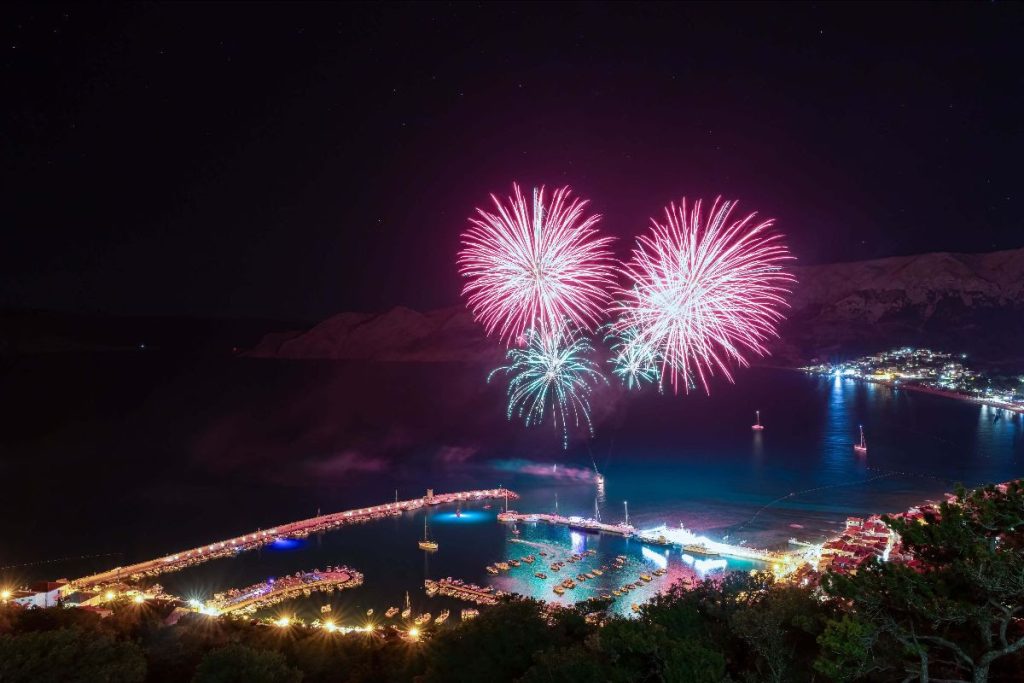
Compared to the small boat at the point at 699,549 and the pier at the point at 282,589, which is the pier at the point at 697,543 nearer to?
the small boat at the point at 699,549

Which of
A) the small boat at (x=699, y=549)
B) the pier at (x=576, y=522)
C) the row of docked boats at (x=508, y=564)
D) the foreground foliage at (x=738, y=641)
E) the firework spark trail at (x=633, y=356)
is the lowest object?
the row of docked boats at (x=508, y=564)

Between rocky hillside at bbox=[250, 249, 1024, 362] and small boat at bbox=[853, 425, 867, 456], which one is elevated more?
rocky hillside at bbox=[250, 249, 1024, 362]

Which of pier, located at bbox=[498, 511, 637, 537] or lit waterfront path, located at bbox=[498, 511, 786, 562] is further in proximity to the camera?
pier, located at bbox=[498, 511, 637, 537]

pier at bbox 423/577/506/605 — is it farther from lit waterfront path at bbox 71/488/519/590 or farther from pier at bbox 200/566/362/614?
lit waterfront path at bbox 71/488/519/590

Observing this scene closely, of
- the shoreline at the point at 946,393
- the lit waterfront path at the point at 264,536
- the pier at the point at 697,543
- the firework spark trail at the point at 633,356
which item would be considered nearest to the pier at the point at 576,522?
the pier at the point at 697,543

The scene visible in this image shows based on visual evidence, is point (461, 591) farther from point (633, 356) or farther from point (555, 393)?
point (555, 393)

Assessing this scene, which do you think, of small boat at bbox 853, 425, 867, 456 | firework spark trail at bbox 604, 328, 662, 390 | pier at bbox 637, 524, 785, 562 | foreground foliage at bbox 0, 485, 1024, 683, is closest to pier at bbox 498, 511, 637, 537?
pier at bbox 637, 524, 785, 562

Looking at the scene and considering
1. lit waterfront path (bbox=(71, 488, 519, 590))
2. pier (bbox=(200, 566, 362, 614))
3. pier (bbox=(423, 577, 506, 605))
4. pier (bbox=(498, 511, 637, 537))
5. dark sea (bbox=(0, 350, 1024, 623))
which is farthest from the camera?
pier (bbox=(498, 511, 637, 537))
